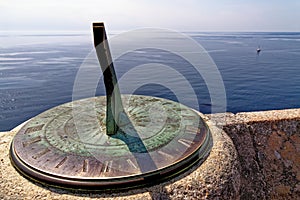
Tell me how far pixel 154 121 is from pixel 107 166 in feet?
3.27

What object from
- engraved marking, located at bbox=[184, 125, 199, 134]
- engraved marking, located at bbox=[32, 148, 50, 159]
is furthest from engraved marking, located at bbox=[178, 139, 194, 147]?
engraved marking, located at bbox=[32, 148, 50, 159]

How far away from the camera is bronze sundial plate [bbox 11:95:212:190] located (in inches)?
87.7

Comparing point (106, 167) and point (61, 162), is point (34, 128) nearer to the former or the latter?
point (61, 162)

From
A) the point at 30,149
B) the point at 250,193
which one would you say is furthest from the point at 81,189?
the point at 250,193

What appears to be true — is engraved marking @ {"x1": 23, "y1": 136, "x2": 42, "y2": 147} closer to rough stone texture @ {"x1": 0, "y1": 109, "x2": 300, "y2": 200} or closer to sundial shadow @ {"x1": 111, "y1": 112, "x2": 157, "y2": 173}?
rough stone texture @ {"x1": 0, "y1": 109, "x2": 300, "y2": 200}

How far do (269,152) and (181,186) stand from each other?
1689 millimetres

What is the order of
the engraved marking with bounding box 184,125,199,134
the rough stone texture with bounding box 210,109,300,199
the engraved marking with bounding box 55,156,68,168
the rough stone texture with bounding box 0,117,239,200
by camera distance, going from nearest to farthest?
the rough stone texture with bounding box 0,117,239,200
the engraved marking with bounding box 55,156,68,168
the engraved marking with bounding box 184,125,199,134
the rough stone texture with bounding box 210,109,300,199

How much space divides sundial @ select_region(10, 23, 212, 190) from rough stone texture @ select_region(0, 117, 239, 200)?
7 cm

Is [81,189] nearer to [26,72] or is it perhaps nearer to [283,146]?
[283,146]

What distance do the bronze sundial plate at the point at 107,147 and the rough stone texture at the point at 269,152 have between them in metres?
0.70

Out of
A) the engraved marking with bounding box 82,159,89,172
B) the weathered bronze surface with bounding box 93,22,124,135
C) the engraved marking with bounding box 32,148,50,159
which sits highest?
the weathered bronze surface with bounding box 93,22,124,135

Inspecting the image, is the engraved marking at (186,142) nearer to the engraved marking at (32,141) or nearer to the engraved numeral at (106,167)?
the engraved numeral at (106,167)

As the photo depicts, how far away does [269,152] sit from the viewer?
11.3 feet

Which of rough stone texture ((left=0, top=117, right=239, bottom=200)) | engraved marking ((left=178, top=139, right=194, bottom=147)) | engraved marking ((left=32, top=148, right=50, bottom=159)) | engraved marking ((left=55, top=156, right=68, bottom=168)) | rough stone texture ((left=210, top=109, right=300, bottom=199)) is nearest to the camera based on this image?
rough stone texture ((left=0, top=117, right=239, bottom=200))
